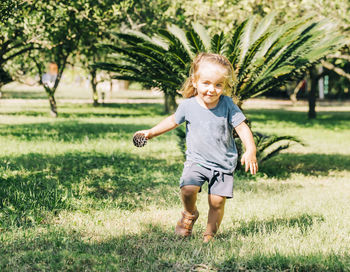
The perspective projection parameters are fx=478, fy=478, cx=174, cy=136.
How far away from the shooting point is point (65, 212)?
15.7 ft

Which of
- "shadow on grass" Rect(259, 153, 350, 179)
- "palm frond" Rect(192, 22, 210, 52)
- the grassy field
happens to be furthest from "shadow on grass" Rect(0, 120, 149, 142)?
"shadow on grass" Rect(259, 153, 350, 179)

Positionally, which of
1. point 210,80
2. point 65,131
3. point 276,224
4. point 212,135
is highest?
point 210,80

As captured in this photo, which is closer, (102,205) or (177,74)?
(102,205)

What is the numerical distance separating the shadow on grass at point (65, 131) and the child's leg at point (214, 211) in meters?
7.46

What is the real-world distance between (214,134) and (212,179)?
37 centimetres

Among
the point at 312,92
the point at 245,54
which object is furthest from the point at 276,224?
the point at 312,92

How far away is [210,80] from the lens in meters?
3.78

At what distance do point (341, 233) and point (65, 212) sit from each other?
2.62 meters

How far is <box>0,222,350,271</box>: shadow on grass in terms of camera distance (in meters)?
3.24

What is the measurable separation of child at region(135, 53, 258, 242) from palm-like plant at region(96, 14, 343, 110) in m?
3.62

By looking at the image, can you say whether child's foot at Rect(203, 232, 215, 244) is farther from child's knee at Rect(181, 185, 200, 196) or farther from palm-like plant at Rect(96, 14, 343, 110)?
palm-like plant at Rect(96, 14, 343, 110)

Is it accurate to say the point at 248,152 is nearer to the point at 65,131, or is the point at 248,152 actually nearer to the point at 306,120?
the point at 65,131

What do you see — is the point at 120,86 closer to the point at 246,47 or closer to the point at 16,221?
the point at 246,47

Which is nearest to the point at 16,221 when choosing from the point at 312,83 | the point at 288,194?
the point at 288,194
